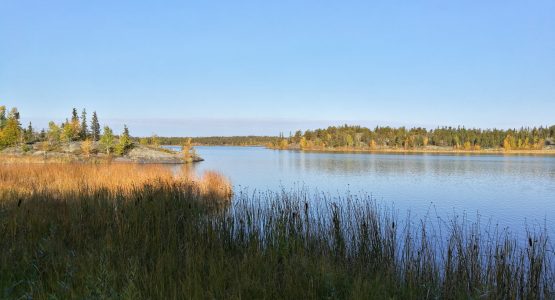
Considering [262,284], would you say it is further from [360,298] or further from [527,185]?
[527,185]

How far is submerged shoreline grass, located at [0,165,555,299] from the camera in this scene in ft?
13.9

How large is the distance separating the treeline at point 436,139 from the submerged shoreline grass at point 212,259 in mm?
140907

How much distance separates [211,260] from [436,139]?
160724mm

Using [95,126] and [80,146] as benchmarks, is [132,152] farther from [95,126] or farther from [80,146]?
[95,126]

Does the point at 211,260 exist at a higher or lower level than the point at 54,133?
lower

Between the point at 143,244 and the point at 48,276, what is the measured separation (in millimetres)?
1597

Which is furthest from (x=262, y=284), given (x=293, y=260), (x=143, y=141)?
(x=143, y=141)

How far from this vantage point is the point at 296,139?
195 meters

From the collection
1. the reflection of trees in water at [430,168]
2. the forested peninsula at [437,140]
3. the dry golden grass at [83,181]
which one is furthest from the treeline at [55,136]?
the forested peninsula at [437,140]

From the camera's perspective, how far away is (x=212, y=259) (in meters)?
5.12

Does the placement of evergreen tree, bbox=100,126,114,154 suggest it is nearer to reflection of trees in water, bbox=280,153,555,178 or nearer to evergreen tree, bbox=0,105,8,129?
evergreen tree, bbox=0,105,8,129

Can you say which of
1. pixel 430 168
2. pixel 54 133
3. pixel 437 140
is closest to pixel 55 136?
pixel 54 133

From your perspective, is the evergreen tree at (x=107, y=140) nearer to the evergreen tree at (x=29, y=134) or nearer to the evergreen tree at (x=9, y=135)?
the evergreen tree at (x=9, y=135)

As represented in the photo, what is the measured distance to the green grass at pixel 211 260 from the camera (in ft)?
13.9
